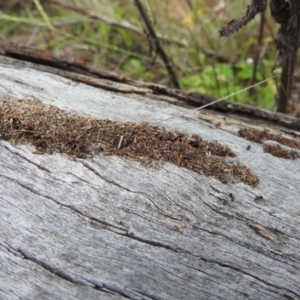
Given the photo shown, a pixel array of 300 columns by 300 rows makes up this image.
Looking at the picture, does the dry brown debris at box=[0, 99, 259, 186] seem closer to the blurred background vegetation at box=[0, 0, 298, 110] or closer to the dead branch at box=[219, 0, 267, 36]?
the dead branch at box=[219, 0, 267, 36]

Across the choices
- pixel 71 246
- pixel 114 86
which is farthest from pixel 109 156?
pixel 114 86

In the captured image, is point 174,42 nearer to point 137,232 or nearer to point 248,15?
point 248,15

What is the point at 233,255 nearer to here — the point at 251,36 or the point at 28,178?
the point at 28,178

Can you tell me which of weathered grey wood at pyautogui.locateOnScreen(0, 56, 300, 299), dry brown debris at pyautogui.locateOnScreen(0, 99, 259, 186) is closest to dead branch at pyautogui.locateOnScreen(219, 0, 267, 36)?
dry brown debris at pyautogui.locateOnScreen(0, 99, 259, 186)

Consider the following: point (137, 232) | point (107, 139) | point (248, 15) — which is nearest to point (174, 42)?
point (248, 15)

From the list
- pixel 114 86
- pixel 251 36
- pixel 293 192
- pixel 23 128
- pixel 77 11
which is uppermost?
pixel 251 36

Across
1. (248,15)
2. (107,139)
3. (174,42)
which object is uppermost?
(174,42)

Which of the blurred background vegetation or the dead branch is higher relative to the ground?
the blurred background vegetation
